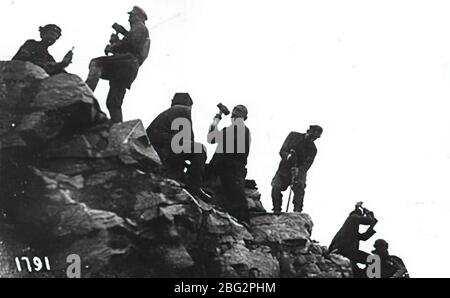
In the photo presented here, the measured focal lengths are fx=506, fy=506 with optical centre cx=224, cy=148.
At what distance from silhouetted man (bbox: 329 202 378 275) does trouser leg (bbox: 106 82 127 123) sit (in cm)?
707

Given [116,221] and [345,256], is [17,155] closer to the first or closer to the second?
[116,221]

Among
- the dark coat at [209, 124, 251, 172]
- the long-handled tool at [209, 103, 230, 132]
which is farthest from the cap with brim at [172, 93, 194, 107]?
the dark coat at [209, 124, 251, 172]

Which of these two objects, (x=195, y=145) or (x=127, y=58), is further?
(x=127, y=58)

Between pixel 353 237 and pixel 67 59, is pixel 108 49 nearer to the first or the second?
pixel 67 59

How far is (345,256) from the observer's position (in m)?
14.4

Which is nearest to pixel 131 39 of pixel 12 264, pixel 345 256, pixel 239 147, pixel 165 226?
pixel 239 147

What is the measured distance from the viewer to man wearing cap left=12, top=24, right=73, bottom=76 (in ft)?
40.1

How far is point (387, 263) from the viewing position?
14.3m

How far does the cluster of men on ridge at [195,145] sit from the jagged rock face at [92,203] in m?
0.68

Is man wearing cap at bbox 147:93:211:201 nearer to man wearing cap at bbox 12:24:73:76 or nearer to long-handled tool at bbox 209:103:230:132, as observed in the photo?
long-handled tool at bbox 209:103:230:132

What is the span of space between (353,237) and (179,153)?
590cm

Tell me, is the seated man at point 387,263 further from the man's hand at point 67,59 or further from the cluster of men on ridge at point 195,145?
the man's hand at point 67,59

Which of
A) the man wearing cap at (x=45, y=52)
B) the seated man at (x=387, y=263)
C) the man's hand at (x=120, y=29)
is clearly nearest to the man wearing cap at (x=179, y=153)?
the man wearing cap at (x=45, y=52)

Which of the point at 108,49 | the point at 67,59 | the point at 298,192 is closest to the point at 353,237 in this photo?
the point at 298,192
